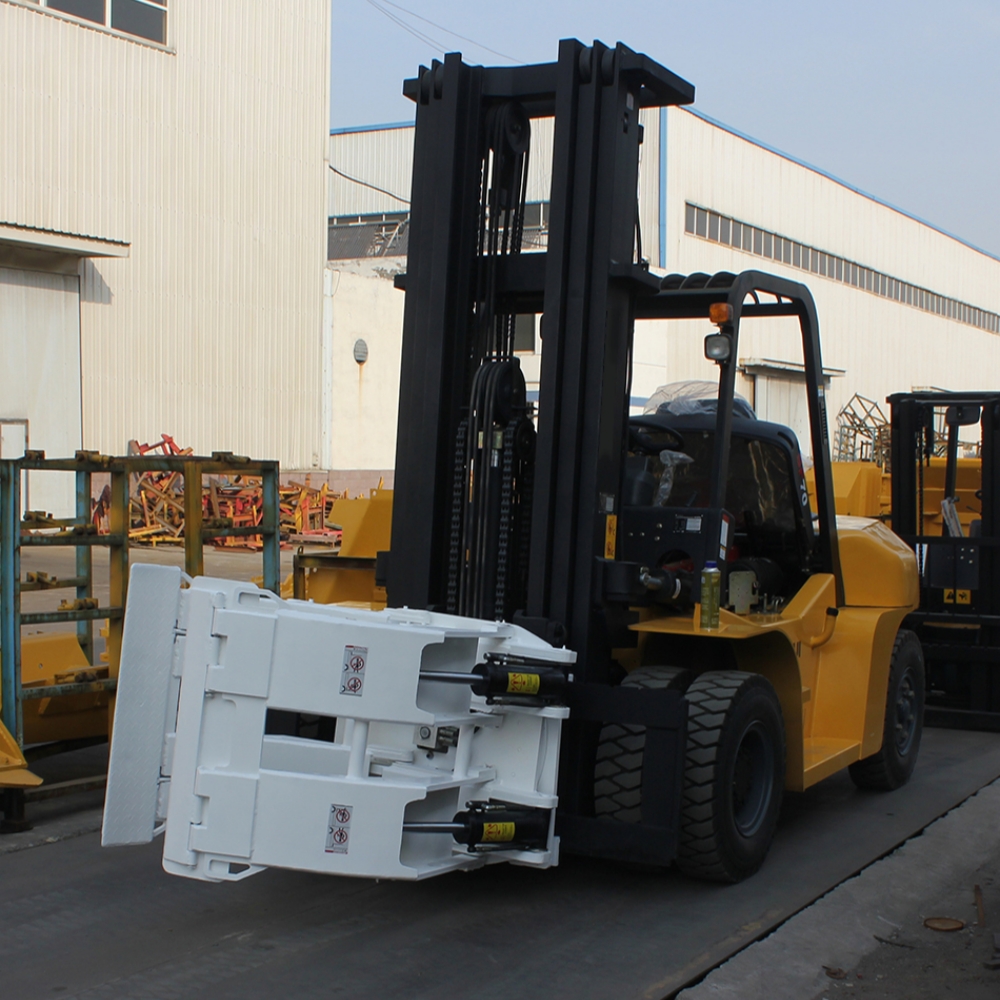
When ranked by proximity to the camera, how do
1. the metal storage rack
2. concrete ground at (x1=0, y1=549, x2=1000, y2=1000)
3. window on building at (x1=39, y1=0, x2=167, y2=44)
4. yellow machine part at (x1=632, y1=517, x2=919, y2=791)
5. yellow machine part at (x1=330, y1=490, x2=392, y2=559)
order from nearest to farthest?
concrete ground at (x1=0, y1=549, x2=1000, y2=1000) → yellow machine part at (x1=632, y1=517, x2=919, y2=791) → the metal storage rack → yellow machine part at (x1=330, y1=490, x2=392, y2=559) → window on building at (x1=39, y1=0, x2=167, y2=44)

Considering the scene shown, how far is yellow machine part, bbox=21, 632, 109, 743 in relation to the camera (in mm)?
6508

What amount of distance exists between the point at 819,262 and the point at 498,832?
38430mm

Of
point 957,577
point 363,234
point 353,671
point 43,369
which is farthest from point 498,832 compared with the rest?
point 363,234

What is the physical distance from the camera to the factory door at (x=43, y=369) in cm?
2108

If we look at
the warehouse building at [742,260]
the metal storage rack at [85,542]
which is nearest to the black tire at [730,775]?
the metal storage rack at [85,542]

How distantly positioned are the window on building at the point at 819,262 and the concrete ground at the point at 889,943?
2979cm

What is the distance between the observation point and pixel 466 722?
4410 mm

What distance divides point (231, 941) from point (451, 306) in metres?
2.61

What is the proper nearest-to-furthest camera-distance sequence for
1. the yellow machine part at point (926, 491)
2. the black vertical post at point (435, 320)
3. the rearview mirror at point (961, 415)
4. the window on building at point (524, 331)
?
the black vertical post at point (435, 320)
the window on building at point (524, 331)
the rearview mirror at point (961, 415)
the yellow machine part at point (926, 491)

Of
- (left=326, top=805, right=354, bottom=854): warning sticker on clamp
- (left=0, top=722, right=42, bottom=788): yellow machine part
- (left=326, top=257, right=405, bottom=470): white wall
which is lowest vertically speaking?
(left=0, top=722, right=42, bottom=788): yellow machine part

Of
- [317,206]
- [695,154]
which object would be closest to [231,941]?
[317,206]

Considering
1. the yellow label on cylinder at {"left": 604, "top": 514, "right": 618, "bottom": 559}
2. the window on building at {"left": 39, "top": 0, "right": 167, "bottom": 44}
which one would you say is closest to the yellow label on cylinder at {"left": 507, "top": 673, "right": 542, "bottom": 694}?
the yellow label on cylinder at {"left": 604, "top": 514, "right": 618, "bottom": 559}

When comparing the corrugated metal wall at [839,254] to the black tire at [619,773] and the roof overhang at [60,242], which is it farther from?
the black tire at [619,773]

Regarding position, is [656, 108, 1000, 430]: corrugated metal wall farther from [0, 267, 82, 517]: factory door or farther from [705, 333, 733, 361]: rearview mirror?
[705, 333, 733, 361]: rearview mirror
